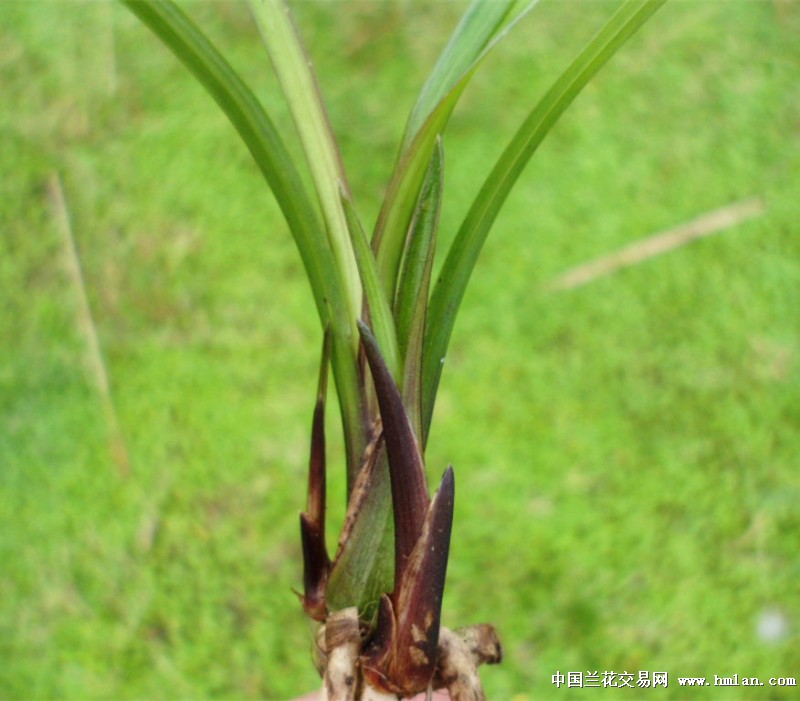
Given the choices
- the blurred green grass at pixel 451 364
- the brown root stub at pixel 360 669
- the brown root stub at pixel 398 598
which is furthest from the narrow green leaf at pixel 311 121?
the blurred green grass at pixel 451 364

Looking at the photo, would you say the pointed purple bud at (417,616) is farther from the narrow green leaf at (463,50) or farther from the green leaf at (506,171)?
the narrow green leaf at (463,50)

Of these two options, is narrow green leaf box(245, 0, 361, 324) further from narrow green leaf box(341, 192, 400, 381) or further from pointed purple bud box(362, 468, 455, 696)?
pointed purple bud box(362, 468, 455, 696)

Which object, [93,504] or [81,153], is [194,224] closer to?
[81,153]

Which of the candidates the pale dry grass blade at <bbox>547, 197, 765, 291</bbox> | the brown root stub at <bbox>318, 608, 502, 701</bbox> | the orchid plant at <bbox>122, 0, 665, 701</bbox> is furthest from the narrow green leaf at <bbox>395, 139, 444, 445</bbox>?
the pale dry grass blade at <bbox>547, 197, 765, 291</bbox>

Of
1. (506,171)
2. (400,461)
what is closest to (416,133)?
(506,171)

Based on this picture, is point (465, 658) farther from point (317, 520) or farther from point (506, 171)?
point (506, 171)

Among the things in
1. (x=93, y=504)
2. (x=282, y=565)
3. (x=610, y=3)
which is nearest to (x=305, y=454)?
(x=282, y=565)
